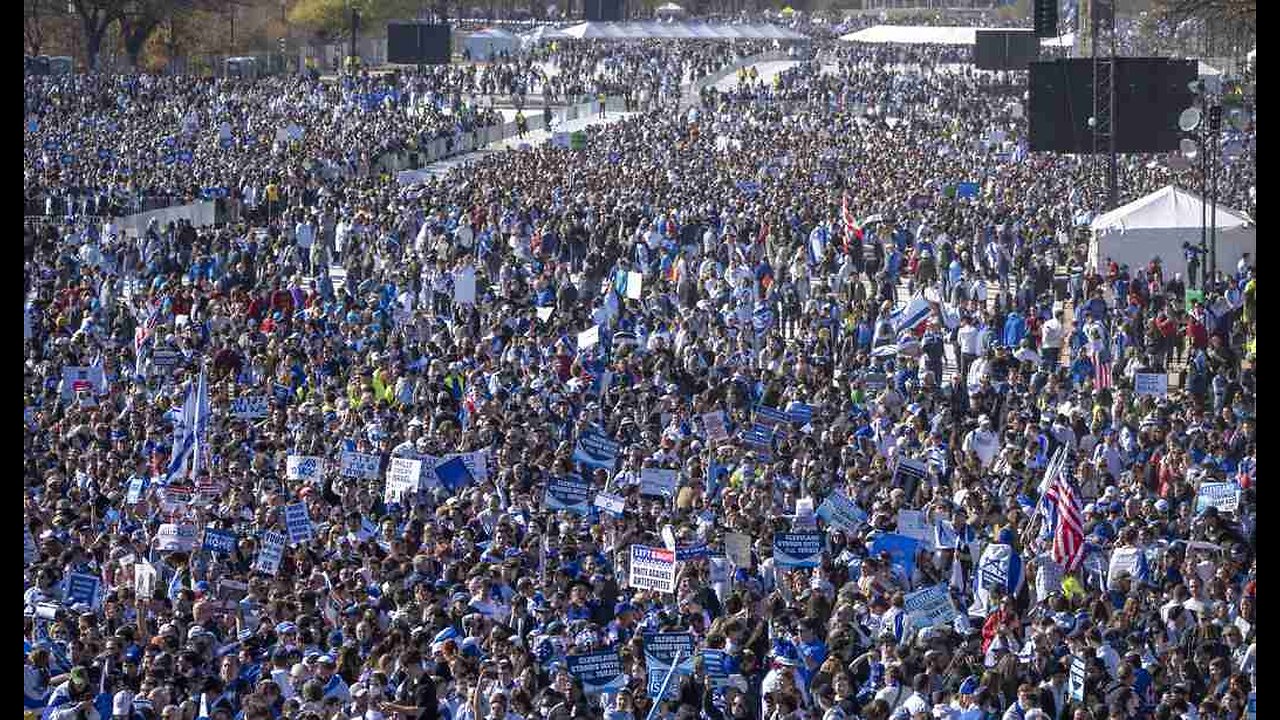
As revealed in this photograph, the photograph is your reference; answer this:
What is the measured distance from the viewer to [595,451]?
67.6ft

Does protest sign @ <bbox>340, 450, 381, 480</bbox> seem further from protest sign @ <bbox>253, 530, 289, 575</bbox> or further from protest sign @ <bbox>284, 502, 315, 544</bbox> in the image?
protest sign @ <bbox>253, 530, 289, 575</bbox>

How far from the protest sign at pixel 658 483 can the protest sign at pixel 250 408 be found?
502cm

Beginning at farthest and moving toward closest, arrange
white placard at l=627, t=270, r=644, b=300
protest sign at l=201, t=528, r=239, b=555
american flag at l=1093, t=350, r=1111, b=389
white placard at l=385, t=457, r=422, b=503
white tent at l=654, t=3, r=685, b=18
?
white tent at l=654, t=3, r=685, b=18, white placard at l=627, t=270, r=644, b=300, american flag at l=1093, t=350, r=1111, b=389, white placard at l=385, t=457, r=422, b=503, protest sign at l=201, t=528, r=239, b=555

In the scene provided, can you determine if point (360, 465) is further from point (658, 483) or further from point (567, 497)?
point (658, 483)

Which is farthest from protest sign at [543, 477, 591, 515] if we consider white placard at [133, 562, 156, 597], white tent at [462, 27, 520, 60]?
white tent at [462, 27, 520, 60]

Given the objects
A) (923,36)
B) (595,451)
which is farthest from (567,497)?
(923,36)

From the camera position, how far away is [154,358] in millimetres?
26750

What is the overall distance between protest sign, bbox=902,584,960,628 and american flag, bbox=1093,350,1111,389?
10.9 metres

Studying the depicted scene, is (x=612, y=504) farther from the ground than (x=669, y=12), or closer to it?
closer to it

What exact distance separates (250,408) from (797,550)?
25.2 feet

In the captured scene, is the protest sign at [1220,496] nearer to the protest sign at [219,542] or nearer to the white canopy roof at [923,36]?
the protest sign at [219,542]

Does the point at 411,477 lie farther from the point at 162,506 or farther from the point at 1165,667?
the point at 1165,667

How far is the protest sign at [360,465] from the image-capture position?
19891 millimetres

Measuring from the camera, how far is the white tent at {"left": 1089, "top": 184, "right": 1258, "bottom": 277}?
34688 mm
